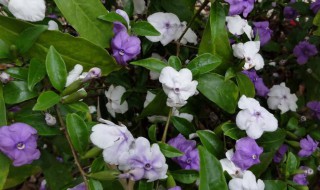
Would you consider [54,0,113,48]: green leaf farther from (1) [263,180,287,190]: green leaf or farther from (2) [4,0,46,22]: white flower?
(1) [263,180,287,190]: green leaf

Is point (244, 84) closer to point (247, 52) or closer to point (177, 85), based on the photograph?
point (247, 52)

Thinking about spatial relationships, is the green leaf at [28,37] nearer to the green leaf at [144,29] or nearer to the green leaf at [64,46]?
the green leaf at [64,46]

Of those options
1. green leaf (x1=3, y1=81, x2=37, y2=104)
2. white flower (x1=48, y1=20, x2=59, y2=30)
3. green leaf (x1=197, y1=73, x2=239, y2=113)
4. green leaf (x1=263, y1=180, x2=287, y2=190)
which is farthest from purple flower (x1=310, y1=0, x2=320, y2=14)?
green leaf (x1=3, y1=81, x2=37, y2=104)

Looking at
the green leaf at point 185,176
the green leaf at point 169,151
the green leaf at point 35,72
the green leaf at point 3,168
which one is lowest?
the green leaf at point 185,176

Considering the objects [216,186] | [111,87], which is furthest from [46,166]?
[216,186]

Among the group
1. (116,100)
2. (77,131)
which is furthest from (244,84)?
(77,131)

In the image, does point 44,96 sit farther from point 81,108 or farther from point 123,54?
point 123,54

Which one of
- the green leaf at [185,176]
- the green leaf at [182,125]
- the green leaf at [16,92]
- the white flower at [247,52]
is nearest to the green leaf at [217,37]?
the white flower at [247,52]
